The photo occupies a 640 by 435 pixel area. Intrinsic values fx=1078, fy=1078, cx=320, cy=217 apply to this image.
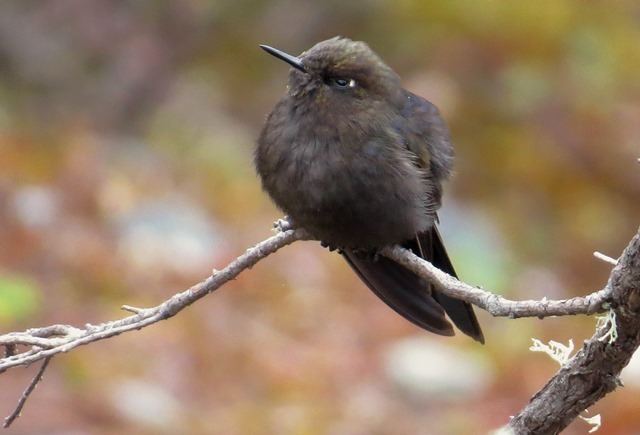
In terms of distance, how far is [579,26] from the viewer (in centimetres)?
838

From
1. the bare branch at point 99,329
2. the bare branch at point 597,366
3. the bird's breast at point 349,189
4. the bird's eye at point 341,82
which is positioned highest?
the bird's eye at point 341,82

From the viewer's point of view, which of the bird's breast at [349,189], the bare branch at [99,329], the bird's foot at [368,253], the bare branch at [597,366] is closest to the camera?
the bare branch at [597,366]

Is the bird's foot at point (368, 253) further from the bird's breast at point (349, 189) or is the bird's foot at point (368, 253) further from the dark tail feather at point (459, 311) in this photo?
the dark tail feather at point (459, 311)

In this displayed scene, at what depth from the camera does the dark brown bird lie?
3361 mm

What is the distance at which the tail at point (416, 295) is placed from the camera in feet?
12.2

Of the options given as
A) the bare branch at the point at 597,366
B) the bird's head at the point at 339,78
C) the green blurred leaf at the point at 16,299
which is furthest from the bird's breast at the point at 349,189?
the green blurred leaf at the point at 16,299

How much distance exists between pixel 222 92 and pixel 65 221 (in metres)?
2.93

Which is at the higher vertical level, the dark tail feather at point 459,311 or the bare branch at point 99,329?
the dark tail feather at point 459,311

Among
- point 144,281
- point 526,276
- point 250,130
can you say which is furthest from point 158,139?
point 526,276

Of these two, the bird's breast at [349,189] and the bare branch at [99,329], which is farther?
the bird's breast at [349,189]

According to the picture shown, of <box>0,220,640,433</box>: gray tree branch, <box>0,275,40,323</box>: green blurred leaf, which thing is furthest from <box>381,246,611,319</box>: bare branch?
<box>0,275,40,323</box>: green blurred leaf

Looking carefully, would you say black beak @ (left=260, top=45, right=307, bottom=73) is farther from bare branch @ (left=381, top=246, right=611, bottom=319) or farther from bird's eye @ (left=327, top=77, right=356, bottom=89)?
bare branch @ (left=381, top=246, right=611, bottom=319)

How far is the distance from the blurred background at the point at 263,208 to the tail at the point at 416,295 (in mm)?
2071

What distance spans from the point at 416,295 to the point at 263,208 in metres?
5.00
